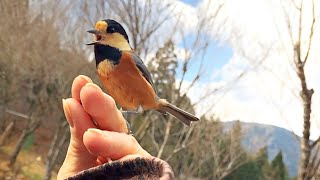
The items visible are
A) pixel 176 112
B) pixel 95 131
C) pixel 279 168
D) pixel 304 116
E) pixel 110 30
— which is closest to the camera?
pixel 95 131

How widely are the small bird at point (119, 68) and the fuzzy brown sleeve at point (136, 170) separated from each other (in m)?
0.30

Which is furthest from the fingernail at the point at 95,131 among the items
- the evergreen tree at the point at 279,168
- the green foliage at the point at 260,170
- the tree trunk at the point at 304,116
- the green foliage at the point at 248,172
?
the evergreen tree at the point at 279,168

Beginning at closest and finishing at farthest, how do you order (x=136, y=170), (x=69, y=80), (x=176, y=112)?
(x=136, y=170) < (x=176, y=112) < (x=69, y=80)

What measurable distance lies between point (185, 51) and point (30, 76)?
700 cm

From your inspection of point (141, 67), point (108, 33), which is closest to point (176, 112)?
point (141, 67)

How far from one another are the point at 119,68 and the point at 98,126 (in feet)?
0.61

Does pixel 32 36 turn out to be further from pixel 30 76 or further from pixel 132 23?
pixel 132 23

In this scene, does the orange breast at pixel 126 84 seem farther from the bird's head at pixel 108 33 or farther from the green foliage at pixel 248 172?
the green foliage at pixel 248 172

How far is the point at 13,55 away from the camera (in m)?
11.3

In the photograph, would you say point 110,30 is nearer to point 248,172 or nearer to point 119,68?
point 119,68

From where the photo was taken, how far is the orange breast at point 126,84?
1146 millimetres

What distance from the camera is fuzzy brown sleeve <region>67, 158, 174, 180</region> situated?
0.81 meters

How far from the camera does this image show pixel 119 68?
1.16 meters

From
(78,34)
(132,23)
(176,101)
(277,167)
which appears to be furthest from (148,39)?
(277,167)
